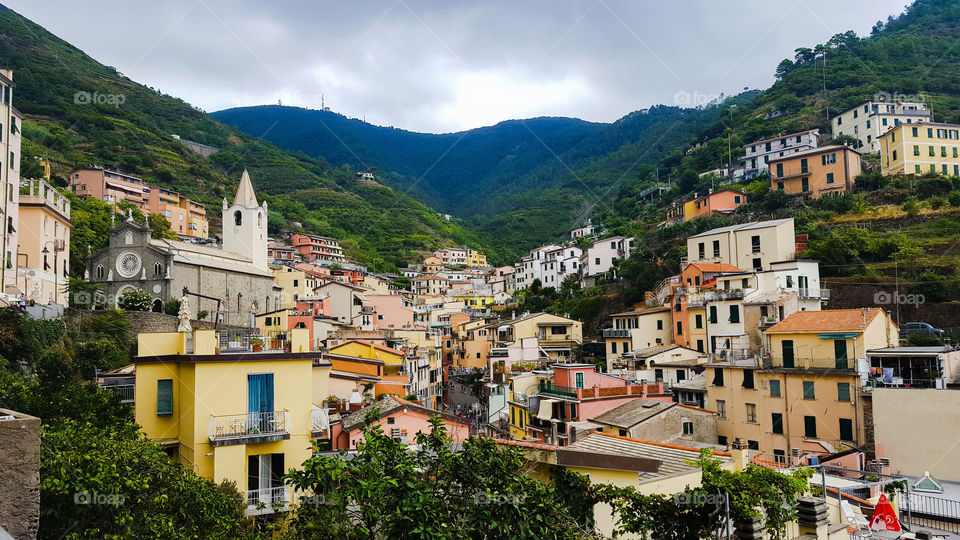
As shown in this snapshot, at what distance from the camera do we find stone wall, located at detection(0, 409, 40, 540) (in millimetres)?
5484

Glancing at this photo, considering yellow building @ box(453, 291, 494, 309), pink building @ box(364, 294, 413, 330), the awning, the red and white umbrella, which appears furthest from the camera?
yellow building @ box(453, 291, 494, 309)

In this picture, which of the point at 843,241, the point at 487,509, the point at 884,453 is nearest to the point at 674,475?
the point at 487,509

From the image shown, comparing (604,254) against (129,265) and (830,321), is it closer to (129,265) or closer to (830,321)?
(830,321)

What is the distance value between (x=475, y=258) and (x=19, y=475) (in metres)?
108

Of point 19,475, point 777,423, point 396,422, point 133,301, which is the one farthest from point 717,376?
point 133,301

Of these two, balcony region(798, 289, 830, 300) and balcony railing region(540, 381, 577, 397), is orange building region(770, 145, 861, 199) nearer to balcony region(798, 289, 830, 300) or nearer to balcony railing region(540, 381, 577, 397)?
balcony region(798, 289, 830, 300)

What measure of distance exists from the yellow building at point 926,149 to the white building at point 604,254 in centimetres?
2654

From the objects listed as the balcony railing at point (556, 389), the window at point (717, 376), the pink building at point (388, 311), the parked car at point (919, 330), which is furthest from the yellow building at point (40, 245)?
the parked car at point (919, 330)

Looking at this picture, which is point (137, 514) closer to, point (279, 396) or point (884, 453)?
point (279, 396)

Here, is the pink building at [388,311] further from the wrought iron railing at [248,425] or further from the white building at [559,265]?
the wrought iron railing at [248,425]

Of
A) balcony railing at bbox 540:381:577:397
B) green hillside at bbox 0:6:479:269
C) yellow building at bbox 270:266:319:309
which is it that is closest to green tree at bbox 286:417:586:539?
balcony railing at bbox 540:381:577:397

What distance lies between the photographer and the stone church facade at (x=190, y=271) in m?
50.7

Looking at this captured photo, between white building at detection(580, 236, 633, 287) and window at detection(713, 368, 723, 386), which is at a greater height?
white building at detection(580, 236, 633, 287)

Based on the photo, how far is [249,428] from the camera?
1339cm
